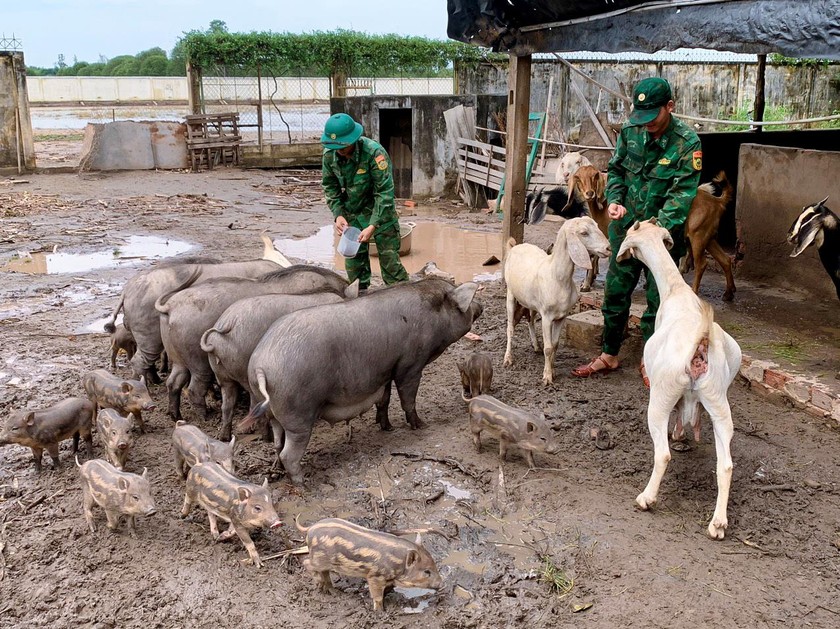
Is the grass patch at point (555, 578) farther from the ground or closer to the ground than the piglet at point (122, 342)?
closer to the ground

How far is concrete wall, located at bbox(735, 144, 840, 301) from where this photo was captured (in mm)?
7973

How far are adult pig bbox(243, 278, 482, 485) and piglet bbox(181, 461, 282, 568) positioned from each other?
2.29ft

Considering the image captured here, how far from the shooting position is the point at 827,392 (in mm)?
5660

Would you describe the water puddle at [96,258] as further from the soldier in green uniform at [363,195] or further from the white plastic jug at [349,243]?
the white plastic jug at [349,243]

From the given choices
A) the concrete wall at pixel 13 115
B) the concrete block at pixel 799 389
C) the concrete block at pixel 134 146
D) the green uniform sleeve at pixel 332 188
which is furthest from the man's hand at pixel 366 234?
the concrete wall at pixel 13 115

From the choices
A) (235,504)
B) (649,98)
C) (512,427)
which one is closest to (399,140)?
(649,98)

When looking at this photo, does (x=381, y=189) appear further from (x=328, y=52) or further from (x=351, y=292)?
(x=328, y=52)

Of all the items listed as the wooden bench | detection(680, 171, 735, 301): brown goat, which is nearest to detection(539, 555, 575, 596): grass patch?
detection(680, 171, 735, 301): brown goat

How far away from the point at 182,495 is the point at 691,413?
3081 millimetres

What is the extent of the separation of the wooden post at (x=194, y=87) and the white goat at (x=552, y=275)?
1784cm

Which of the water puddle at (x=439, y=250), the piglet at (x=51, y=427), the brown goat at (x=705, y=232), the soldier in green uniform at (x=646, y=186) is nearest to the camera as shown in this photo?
the piglet at (x=51, y=427)

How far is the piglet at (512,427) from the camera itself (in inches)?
200

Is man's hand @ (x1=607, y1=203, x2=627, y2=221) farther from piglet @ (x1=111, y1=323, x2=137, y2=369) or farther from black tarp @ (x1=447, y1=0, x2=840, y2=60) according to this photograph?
piglet @ (x1=111, y1=323, x2=137, y2=369)

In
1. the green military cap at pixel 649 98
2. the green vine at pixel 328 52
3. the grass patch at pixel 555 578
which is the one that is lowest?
the grass patch at pixel 555 578
